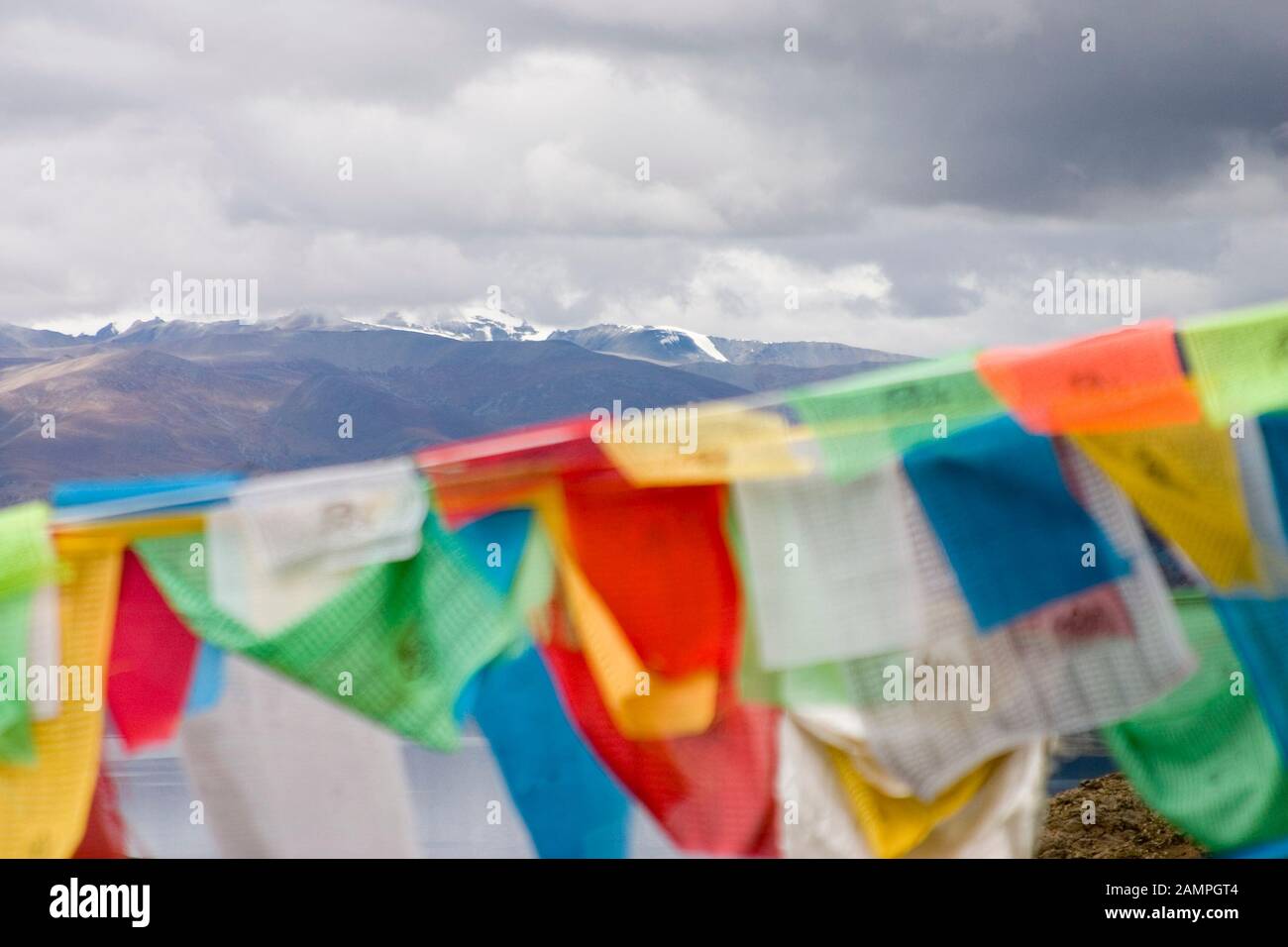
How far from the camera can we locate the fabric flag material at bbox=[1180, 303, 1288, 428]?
3.94 meters

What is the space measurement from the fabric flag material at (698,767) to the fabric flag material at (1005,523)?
738mm

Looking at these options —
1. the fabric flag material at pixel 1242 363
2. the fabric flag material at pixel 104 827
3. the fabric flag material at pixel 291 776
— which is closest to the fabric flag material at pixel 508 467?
the fabric flag material at pixel 291 776

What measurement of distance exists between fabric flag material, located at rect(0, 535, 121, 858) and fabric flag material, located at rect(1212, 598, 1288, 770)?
3374mm

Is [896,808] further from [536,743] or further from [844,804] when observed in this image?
[536,743]

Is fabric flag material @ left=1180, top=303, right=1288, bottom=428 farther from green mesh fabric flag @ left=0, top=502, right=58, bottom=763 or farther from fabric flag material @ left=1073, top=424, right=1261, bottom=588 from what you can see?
green mesh fabric flag @ left=0, top=502, right=58, bottom=763

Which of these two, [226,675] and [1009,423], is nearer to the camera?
[1009,423]

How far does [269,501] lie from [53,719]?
99cm

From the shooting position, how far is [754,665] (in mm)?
4109

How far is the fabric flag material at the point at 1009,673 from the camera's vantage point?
13.2 feet

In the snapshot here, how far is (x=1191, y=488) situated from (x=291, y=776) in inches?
111

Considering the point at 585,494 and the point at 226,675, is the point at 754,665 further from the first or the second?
the point at 226,675

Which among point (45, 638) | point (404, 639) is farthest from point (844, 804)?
point (45, 638)

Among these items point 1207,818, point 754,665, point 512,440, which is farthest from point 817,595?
point 1207,818

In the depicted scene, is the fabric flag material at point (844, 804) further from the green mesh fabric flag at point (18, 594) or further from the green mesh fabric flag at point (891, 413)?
the green mesh fabric flag at point (18, 594)
